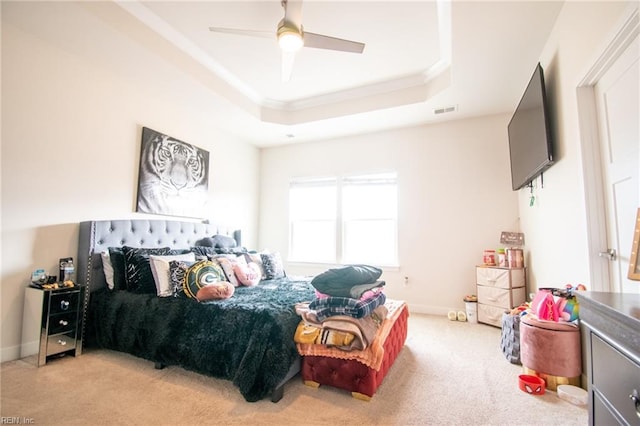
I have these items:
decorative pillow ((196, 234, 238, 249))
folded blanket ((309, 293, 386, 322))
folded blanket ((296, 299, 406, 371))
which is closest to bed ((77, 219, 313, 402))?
folded blanket ((296, 299, 406, 371))

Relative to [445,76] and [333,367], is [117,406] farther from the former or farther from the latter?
[445,76]

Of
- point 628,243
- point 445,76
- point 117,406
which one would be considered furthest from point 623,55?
point 117,406

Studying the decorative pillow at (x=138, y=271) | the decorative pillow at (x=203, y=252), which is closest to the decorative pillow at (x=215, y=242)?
the decorative pillow at (x=203, y=252)

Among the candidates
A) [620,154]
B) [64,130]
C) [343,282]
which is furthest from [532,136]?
[64,130]

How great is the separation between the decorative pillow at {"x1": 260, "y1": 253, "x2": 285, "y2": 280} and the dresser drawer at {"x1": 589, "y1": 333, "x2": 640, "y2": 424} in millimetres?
A: 2907

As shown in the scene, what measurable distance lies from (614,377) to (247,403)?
178 centimetres

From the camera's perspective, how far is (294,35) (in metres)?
2.10

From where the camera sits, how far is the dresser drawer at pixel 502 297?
329 centimetres

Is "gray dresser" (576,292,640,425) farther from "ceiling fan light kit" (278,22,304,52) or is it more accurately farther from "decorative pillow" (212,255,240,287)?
"decorative pillow" (212,255,240,287)

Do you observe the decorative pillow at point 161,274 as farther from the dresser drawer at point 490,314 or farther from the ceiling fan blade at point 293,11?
the dresser drawer at point 490,314

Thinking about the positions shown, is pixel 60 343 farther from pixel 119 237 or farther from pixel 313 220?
pixel 313 220

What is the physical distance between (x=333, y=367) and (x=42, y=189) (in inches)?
114

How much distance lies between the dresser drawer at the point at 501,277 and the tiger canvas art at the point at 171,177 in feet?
12.7

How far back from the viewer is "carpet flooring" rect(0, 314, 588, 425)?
1648 millimetres
